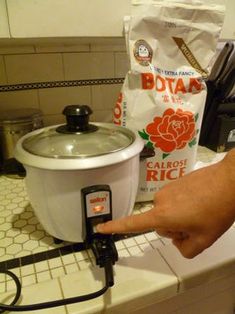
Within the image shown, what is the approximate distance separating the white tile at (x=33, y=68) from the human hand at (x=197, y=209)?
63 cm

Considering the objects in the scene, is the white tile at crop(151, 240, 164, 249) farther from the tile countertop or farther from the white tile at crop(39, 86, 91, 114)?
the white tile at crop(39, 86, 91, 114)

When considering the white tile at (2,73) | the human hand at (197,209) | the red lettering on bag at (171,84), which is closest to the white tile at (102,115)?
the white tile at (2,73)

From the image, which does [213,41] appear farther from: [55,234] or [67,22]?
[55,234]

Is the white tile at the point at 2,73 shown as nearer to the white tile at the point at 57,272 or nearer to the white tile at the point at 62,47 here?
the white tile at the point at 62,47

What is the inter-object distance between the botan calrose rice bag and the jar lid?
0.91 feet

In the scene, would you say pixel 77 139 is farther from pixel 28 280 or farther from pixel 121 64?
pixel 121 64

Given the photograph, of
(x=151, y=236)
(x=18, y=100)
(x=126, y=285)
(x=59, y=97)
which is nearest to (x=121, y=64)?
(x=59, y=97)

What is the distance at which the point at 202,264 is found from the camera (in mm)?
440

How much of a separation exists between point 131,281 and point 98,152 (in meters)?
0.21

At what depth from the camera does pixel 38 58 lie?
791 mm

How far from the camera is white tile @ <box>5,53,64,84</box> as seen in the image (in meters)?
0.77

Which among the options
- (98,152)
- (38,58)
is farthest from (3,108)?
(98,152)

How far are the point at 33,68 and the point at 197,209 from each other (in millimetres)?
692

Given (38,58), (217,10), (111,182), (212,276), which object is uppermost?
(217,10)
